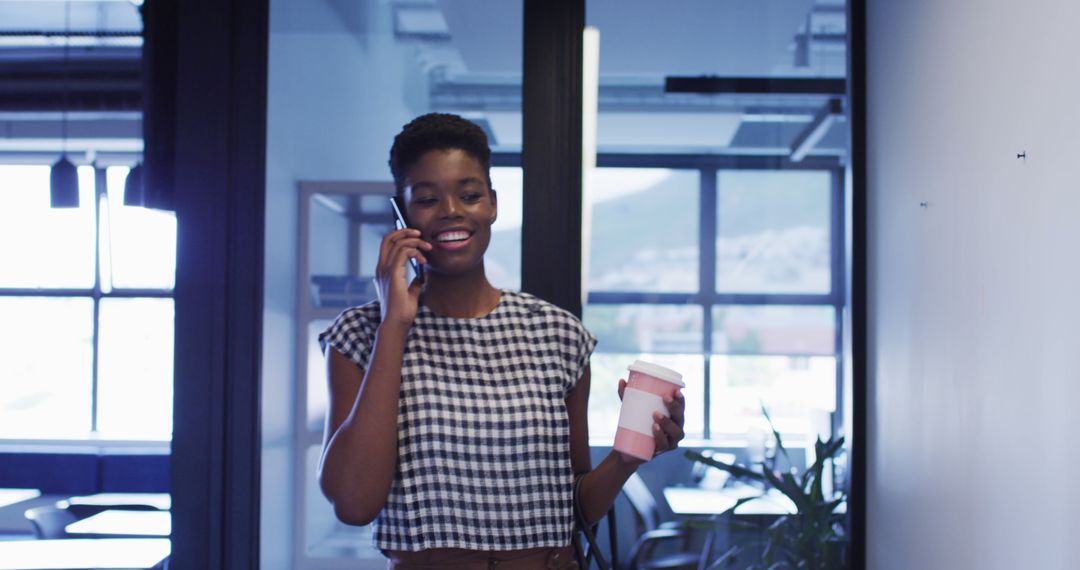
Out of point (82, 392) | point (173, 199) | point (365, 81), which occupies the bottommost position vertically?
point (82, 392)

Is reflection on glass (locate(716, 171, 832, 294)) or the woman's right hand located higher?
reflection on glass (locate(716, 171, 832, 294))

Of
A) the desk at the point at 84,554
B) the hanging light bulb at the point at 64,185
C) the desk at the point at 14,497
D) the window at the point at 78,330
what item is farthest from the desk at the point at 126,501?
the window at the point at 78,330

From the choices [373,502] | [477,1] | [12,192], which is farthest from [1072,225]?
[12,192]

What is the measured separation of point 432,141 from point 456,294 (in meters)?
0.22

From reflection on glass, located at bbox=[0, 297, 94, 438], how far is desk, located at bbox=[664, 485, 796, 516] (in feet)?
16.8

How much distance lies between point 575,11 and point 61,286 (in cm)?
519

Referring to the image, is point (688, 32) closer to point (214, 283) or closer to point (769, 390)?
point (769, 390)

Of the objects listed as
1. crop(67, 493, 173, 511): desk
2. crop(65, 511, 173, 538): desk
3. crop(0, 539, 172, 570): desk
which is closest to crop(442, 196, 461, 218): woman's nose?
crop(0, 539, 172, 570): desk

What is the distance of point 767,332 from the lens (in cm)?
208

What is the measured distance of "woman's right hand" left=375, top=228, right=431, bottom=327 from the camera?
46.3 inches

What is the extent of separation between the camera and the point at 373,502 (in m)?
1.14

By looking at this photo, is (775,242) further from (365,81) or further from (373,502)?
(373,502)

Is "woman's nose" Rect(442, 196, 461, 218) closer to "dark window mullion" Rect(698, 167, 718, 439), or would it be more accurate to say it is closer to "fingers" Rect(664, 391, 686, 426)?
"fingers" Rect(664, 391, 686, 426)

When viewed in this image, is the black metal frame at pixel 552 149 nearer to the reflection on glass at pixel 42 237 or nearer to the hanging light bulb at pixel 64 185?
the hanging light bulb at pixel 64 185
